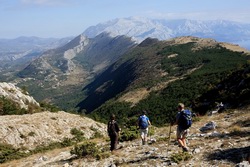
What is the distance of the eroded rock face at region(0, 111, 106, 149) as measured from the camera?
36.2 m

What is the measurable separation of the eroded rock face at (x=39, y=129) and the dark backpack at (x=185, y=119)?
23907 millimetres

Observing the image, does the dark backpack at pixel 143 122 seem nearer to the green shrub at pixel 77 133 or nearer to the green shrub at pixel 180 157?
the green shrub at pixel 180 157

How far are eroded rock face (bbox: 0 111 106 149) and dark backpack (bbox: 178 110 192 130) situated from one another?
2391 cm

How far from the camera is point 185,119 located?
55.4 feet

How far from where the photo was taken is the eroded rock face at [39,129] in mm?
36219

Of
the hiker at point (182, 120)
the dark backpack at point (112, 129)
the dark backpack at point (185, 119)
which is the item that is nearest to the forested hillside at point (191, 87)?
the dark backpack at point (112, 129)

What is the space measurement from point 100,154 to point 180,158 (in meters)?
6.52


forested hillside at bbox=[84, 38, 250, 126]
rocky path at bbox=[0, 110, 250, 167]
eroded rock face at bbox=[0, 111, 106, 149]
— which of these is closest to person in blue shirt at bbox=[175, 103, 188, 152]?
rocky path at bbox=[0, 110, 250, 167]

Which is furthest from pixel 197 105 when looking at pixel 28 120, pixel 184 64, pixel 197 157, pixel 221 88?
pixel 184 64

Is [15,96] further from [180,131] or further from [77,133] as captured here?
[180,131]

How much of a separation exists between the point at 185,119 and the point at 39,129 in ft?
88.8

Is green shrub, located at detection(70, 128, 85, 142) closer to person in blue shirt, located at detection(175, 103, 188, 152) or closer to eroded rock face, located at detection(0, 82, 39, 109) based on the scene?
eroded rock face, located at detection(0, 82, 39, 109)

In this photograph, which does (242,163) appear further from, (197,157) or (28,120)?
(28,120)

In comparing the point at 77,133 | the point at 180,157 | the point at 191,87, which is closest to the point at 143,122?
the point at 180,157
